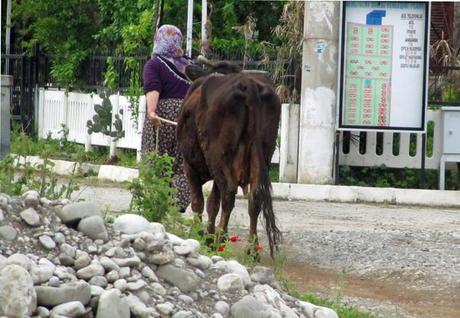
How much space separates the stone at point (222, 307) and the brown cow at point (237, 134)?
2808 millimetres

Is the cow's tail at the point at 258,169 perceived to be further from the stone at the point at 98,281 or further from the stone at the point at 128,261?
the stone at the point at 98,281

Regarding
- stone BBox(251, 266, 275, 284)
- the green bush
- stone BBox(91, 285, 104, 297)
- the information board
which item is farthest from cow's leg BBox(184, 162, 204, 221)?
the information board

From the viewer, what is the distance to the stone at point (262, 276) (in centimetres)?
757

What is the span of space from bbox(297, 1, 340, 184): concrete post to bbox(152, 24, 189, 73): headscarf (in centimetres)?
512

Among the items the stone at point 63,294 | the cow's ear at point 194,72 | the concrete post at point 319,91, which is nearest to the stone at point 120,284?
the stone at point 63,294

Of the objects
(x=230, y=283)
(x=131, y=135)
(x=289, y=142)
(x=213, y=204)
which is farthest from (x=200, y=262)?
(x=131, y=135)

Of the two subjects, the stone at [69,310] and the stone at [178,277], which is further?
the stone at [178,277]

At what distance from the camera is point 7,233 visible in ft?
22.0

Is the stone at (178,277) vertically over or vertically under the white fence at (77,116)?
under

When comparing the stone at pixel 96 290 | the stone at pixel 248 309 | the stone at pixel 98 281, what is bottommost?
the stone at pixel 248 309

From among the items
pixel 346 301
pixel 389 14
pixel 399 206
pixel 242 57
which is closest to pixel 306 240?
pixel 346 301

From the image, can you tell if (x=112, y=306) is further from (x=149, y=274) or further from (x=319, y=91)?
(x=319, y=91)

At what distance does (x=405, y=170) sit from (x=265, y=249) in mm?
6765

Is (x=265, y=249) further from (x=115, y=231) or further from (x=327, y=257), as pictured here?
(x=115, y=231)
